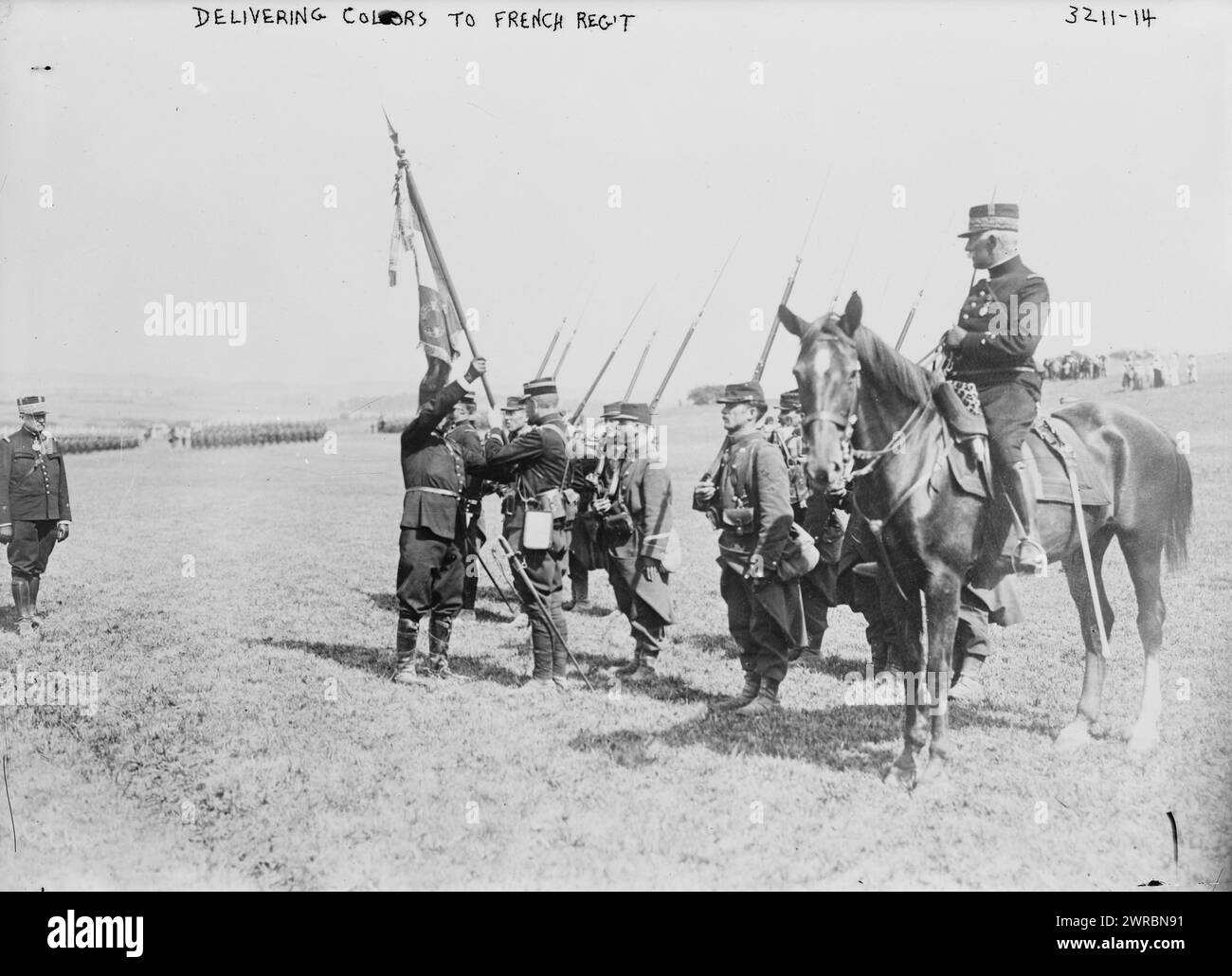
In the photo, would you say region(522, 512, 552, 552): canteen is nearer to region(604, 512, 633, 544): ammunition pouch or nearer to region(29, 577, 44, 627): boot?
region(604, 512, 633, 544): ammunition pouch

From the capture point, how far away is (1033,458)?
7406 mm

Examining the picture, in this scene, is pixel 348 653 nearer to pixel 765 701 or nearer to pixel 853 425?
pixel 765 701

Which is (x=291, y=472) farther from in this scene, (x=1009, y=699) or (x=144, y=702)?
(x=1009, y=699)

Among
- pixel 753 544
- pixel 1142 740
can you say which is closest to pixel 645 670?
pixel 753 544

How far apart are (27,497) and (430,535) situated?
5.62m

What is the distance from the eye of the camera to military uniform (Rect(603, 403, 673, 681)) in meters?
9.72

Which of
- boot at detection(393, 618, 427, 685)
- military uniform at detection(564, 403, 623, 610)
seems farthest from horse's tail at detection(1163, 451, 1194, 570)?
boot at detection(393, 618, 427, 685)

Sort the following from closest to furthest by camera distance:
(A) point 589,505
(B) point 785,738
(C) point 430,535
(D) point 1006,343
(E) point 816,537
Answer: (D) point 1006,343 → (B) point 785,738 → (C) point 430,535 → (E) point 816,537 → (A) point 589,505

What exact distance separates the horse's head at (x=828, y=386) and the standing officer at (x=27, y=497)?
9.44 meters

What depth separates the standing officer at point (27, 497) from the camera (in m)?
11.7

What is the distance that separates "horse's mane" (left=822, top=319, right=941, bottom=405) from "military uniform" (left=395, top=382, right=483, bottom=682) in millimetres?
3956

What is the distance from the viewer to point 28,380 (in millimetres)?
10203
